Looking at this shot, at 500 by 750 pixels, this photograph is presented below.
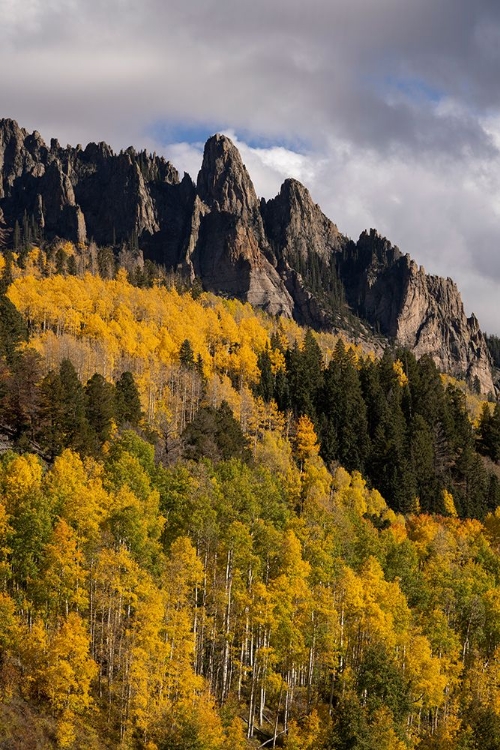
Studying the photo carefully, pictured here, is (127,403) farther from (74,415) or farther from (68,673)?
(68,673)

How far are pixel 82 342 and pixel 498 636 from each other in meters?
72.9

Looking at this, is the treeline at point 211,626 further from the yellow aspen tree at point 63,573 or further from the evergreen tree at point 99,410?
the evergreen tree at point 99,410

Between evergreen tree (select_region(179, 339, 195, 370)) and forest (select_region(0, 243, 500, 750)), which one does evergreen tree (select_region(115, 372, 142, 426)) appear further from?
evergreen tree (select_region(179, 339, 195, 370))

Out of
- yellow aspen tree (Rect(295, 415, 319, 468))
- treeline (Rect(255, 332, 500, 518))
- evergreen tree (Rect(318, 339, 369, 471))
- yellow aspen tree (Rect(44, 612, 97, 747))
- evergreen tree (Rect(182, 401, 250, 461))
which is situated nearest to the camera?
yellow aspen tree (Rect(44, 612, 97, 747))

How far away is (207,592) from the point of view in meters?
55.1

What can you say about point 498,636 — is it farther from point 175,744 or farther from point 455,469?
point 455,469

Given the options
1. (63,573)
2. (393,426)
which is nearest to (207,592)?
(63,573)

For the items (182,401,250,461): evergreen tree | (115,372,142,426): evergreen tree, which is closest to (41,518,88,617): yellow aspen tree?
(182,401,250,461): evergreen tree

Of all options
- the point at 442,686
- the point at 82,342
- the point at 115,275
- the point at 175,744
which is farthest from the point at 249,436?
the point at 115,275

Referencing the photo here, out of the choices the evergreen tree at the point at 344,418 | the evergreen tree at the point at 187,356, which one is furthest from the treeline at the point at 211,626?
the evergreen tree at the point at 187,356

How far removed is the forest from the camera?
1720 inches

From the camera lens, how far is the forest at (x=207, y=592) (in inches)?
1720

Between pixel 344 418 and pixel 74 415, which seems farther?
pixel 344 418

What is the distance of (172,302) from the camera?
152 m
